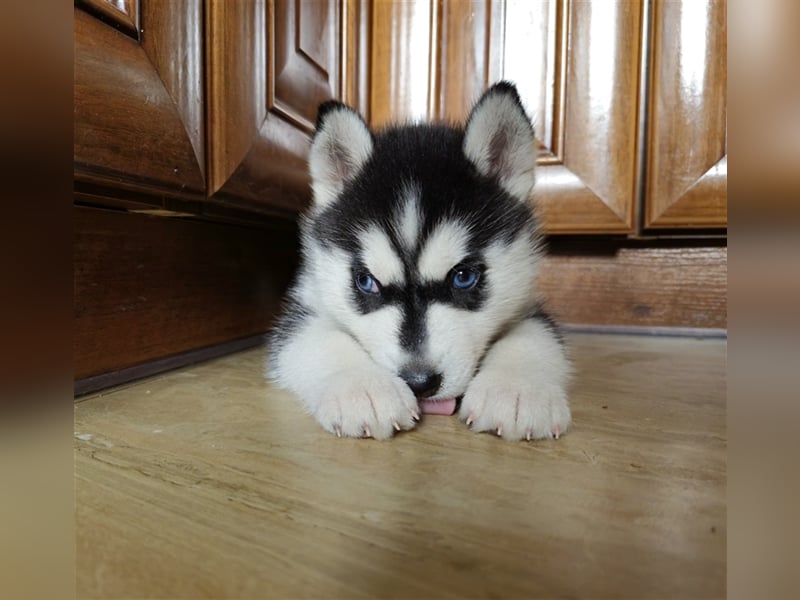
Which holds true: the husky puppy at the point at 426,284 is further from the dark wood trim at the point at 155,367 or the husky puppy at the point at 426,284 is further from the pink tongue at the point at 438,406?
the dark wood trim at the point at 155,367

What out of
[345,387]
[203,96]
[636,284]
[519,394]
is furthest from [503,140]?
[636,284]

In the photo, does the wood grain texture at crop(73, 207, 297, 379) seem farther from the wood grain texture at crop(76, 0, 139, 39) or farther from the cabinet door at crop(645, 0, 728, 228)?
the cabinet door at crop(645, 0, 728, 228)

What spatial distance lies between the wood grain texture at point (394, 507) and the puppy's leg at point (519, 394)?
0.05m

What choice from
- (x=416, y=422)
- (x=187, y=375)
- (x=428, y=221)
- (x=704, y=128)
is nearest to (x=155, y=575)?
(x=416, y=422)

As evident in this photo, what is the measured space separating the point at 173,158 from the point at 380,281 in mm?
1021

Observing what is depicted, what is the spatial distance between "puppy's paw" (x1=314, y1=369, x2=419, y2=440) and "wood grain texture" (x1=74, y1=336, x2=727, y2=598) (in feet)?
0.13

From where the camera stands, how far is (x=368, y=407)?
1489 mm

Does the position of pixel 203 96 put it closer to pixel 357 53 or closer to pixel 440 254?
pixel 440 254

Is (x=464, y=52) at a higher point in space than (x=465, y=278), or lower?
higher

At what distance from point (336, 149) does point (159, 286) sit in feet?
3.49

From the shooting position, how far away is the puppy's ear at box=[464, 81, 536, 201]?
6.00 feet

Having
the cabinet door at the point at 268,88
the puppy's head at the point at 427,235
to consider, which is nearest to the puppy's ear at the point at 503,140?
the puppy's head at the point at 427,235
